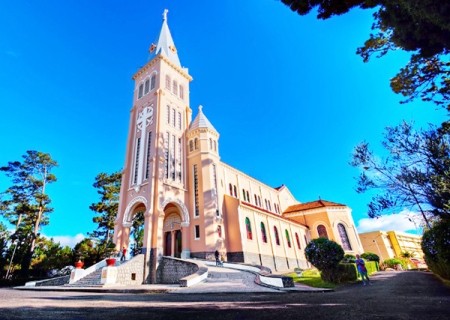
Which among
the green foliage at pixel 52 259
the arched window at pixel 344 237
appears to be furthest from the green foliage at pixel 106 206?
the arched window at pixel 344 237

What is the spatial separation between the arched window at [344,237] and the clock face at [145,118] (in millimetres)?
29668

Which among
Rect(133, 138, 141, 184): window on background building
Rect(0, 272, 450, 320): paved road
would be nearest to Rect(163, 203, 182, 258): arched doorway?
Rect(133, 138, 141, 184): window on background building

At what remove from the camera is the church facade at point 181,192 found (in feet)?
73.2

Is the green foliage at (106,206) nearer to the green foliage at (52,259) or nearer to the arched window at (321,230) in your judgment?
the green foliage at (52,259)

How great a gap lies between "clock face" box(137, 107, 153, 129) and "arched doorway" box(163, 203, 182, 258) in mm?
9145

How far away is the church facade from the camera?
73.2 feet

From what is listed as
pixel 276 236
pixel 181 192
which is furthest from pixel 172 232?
pixel 276 236

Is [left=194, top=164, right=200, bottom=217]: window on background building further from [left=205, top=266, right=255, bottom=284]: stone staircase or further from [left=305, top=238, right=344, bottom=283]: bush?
[left=305, top=238, right=344, bottom=283]: bush

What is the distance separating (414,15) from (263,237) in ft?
81.7

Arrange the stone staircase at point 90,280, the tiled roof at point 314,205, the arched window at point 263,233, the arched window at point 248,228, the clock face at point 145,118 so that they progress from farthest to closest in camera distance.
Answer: the tiled roof at point 314,205
the arched window at point 263,233
the clock face at point 145,118
the arched window at point 248,228
the stone staircase at point 90,280

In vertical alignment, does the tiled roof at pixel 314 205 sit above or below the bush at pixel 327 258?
above

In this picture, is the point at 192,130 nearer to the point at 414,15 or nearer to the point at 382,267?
the point at 414,15

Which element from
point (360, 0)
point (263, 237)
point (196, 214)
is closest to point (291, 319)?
point (360, 0)

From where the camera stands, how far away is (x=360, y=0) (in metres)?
6.02
